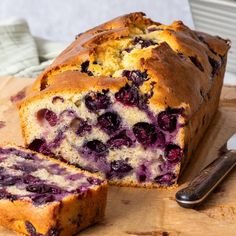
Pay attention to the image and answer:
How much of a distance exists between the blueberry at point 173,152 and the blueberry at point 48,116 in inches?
25.3

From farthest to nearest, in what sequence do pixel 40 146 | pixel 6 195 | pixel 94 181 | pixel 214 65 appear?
1. pixel 214 65
2. pixel 40 146
3. pixel 94 181
4. pixel 6 195

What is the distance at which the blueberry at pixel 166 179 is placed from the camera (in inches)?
157

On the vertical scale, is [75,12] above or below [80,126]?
below

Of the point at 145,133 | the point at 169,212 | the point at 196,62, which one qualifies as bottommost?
the point at 169,212

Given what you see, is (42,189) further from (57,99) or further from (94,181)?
(57,99)

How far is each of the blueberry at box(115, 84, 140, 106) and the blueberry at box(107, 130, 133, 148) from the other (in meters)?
0.18

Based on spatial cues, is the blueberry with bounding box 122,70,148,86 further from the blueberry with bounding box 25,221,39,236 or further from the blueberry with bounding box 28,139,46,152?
the blueberry with bounding box 25,221,39,236

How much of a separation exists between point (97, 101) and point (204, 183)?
0.72m

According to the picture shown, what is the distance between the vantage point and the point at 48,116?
400cm

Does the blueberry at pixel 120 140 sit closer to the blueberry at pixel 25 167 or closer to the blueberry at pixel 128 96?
the blueberry at pixel 128 96

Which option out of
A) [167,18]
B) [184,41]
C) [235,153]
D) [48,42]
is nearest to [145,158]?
[235,153]

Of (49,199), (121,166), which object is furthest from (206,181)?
(49,199)

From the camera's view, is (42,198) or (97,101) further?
(97,101)

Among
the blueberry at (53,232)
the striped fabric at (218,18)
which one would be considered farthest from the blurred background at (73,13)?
the blueberry at (53,232)
